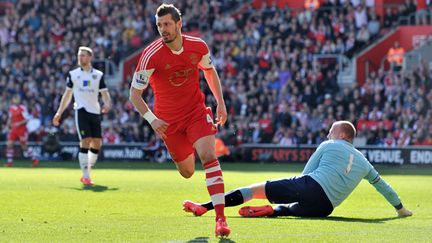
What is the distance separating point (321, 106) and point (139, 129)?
6964mm

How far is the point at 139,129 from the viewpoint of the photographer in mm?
37125

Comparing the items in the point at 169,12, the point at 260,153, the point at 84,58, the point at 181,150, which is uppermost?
the point at 169,12

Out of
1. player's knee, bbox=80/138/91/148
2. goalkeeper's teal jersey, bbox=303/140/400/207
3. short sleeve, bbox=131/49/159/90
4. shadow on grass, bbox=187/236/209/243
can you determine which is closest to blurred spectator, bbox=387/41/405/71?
player's knee, bbox=80/138/91/148

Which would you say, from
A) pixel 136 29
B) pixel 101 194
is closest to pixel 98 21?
pixel 136 29

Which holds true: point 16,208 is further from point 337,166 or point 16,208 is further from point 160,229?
point 337,166

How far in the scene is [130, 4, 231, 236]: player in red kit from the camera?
11.1 meters

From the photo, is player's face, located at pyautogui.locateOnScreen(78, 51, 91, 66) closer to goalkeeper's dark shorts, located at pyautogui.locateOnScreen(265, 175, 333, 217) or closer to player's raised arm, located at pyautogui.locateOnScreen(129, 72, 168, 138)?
goalkeeper's dark shorts, located at pyautogui.locateOnScreen(265, 175, 333, 217)

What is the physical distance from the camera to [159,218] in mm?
12273

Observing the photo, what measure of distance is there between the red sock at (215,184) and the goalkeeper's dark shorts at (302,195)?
1495 mm

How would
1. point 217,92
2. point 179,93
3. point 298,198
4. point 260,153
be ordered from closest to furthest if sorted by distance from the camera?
1. point 179,93
2. point 217,92
3. point 298,198
4. point 260,153

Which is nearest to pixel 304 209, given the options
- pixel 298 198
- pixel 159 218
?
pixel 298 198

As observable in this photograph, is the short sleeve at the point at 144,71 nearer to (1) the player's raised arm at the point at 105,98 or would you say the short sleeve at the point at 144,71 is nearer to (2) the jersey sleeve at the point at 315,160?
(2) the jersey sleeve at the point at 315,160

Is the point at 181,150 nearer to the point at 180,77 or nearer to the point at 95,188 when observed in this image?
the point at 180,77

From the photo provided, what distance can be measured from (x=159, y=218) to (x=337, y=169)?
89.6 inches
